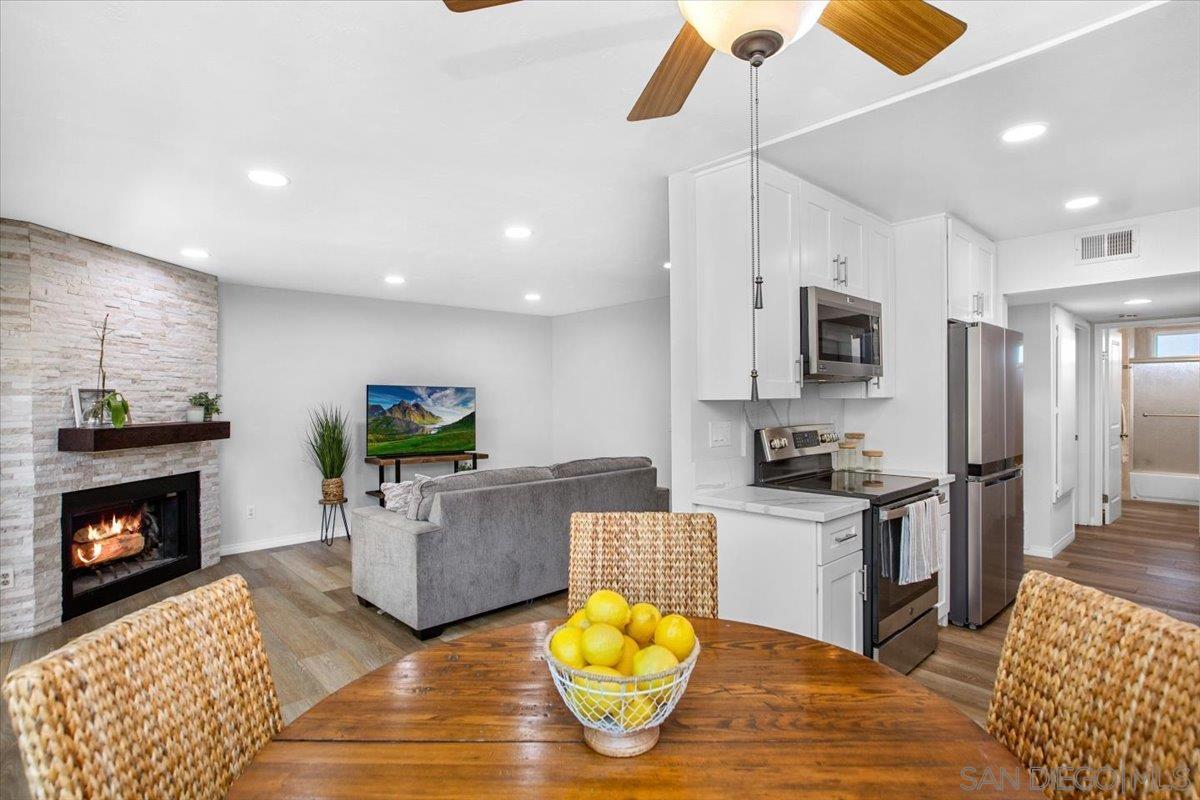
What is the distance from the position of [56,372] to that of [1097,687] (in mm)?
5006

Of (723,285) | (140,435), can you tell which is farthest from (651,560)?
(140,435)

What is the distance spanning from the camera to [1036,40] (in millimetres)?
1782

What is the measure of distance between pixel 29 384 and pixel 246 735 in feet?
12.4

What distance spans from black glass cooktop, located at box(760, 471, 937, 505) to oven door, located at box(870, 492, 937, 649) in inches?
2.2

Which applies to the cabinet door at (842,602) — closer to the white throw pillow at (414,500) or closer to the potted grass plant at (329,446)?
the white throw pillow at (414,500)

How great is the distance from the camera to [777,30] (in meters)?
0.94

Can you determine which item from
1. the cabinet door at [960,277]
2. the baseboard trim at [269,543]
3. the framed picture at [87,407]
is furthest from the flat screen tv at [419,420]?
the cabinet door at [960,277]

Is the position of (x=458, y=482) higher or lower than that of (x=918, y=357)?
lower

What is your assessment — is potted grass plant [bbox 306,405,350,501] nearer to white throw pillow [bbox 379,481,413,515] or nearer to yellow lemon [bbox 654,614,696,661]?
white throw pillow [bbox 379,481,413,515]

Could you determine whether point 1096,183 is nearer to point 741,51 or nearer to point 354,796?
point 741,51

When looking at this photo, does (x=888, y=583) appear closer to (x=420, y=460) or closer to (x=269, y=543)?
(x=420, y=460)

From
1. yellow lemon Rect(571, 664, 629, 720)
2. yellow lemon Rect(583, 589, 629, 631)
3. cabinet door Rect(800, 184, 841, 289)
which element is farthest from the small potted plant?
yellow lemon Rect(571, 664, 629, 720)

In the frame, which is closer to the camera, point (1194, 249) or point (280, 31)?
point (280, 31)

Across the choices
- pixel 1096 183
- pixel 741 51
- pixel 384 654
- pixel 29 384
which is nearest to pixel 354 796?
pixel 741 51
